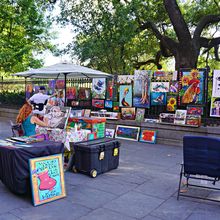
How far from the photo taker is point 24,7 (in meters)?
16.5

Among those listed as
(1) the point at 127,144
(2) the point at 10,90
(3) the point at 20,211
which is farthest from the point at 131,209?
(2) the point at 10,90

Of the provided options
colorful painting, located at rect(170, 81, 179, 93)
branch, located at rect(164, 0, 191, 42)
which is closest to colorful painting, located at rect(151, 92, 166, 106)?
colorful painting, located at rect(170, 81, 179, 93)

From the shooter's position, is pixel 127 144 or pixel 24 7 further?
pixel 24 7

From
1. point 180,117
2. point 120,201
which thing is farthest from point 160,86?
point 120,201

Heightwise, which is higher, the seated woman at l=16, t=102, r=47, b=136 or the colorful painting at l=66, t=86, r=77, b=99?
the colorful painting at l=66, t=86, r=77, b=99

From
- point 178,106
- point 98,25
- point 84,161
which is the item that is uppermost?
point 98,25

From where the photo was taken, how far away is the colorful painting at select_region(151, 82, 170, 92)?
28.8 ft

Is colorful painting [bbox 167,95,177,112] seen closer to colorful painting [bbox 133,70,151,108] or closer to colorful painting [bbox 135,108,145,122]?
colorful painting [bbox 133,70,151,108]

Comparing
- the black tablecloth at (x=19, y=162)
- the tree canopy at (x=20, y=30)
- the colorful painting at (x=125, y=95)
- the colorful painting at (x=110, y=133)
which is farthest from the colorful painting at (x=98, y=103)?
the tree canopy at (x=20, y=30)

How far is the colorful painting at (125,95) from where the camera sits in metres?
9.59

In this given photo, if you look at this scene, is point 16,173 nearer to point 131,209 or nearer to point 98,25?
point 131,209

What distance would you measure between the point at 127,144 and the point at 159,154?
1.50 meters

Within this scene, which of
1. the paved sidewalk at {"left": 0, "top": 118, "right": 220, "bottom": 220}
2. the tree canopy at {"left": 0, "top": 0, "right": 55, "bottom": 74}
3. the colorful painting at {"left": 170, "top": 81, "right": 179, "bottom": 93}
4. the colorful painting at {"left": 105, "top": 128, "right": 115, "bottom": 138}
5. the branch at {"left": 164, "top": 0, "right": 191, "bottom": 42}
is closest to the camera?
the paved sidewalk at {"left": 0, "top": 118, "right": 220, "bottom": 220}

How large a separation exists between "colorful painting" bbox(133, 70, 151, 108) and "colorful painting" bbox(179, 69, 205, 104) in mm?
1190
